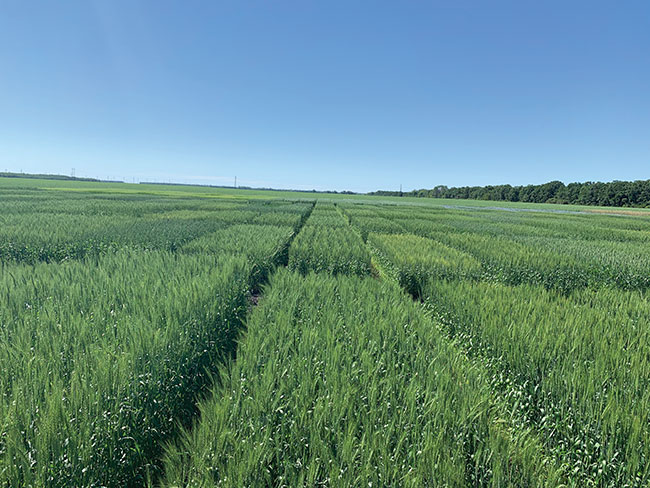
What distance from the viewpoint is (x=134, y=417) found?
1.75 metres

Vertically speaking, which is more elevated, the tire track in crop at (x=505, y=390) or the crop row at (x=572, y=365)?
the crop row at (x=572, y=365)

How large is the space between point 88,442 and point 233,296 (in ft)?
8.56

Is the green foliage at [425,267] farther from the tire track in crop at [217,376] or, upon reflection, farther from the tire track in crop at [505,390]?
the tire track in crop at [217,376]

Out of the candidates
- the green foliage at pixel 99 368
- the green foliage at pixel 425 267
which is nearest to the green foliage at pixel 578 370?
the green foliage at pixel 425 267

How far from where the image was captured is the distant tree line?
220 feet

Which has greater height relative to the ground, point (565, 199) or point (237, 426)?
point (565, 199)

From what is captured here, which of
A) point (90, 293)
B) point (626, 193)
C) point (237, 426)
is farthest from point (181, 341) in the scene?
point (626, 193)

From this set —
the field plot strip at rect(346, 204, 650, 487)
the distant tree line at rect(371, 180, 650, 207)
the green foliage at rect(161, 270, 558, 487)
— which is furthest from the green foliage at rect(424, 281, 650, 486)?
the distant tree line at rect(371, 180, 650, 207)

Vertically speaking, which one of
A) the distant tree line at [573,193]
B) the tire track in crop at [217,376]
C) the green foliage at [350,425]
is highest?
the distant tree line at [573,193]

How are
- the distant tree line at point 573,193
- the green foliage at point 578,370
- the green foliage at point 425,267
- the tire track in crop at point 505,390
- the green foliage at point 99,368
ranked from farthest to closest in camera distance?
the distant tree line at point 573,193
the green foliage at point 425,267
the tire track in crop at point 505,390
the green foliage at point 578,370
the green foliage at point 99,368

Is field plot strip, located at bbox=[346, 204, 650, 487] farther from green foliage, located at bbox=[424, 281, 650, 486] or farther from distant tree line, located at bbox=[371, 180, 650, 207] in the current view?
distant tree line, located at bbox=[371, 180, 650, 207]

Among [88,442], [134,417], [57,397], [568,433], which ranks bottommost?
[568,433]

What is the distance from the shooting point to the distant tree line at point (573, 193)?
6700cm

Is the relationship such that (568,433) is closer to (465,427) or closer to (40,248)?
(465,427)
